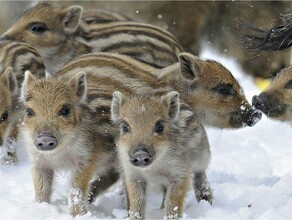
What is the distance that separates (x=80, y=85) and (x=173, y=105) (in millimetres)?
571

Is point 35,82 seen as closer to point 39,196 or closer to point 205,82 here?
point 39,196

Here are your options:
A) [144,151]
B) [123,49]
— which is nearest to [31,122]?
[144,151]

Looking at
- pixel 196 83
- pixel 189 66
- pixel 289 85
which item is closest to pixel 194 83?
pixel 196 83

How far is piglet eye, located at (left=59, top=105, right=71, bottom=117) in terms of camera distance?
5.20m

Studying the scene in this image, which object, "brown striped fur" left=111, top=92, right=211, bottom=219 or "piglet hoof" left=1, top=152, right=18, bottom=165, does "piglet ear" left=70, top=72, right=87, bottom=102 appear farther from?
"piglet hoof" left=1, top=152, right=18, bottom=165

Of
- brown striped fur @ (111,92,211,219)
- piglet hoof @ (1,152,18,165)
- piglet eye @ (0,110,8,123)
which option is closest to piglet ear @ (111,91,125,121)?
brown striped fur @ (111,92,211,219)

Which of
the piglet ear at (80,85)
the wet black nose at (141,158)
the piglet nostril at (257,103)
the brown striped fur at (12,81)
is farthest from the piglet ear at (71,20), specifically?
the wet black nose at (141,158)

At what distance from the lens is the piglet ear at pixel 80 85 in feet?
17.7

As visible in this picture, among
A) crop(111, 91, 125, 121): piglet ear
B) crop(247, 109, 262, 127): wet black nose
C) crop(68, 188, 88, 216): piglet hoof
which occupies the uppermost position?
crop(247, 109, 262, 127): wet black nose

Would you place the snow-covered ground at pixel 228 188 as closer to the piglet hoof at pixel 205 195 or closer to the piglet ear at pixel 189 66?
the piglet hoof at pixel 205 195

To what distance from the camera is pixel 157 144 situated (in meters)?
4.99

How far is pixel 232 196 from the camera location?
5.68 m

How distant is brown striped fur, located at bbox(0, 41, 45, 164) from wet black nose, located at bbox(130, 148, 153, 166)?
5.09 ft

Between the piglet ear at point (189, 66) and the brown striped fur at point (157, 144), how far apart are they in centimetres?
76
